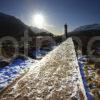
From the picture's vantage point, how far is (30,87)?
0.78 meters

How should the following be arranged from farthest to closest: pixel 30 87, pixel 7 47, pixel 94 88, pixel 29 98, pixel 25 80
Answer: pixel 7 47 < pixel 94 88 < pixel 25 80 < pixel 30 87 < pixel 29 98

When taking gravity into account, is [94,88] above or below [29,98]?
below

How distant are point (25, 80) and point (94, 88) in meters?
3.62

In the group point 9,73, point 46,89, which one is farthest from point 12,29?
point 46,89

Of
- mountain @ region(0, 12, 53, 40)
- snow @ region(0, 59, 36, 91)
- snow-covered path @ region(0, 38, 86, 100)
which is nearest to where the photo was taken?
snow-covered path @ region(0, 38, 86, 100)

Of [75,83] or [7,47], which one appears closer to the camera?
[75,83]

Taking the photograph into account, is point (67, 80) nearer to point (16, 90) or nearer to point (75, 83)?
point (75, 83)

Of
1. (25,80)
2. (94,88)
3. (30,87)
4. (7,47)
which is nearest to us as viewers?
(30,87)

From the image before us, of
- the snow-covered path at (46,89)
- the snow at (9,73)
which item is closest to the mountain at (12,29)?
the snow at (9,73)

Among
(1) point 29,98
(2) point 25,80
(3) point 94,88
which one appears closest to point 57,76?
(2) point 25,80

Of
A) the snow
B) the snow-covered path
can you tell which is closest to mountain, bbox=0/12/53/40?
the snow

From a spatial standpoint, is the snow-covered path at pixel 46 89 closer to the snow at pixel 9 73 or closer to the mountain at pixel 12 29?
the snow at pixel 9 73

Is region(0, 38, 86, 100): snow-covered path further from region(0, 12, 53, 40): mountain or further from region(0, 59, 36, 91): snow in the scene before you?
region(0, 12, 53, 40): mountain

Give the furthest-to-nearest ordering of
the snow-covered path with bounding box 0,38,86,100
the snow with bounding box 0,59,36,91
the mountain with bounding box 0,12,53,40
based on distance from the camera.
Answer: the mountain with bounding box 0,12,53,40 → the snow with bounding box 0,59,36,91 → the snow-covered path with bounding box 0,38,86,100
